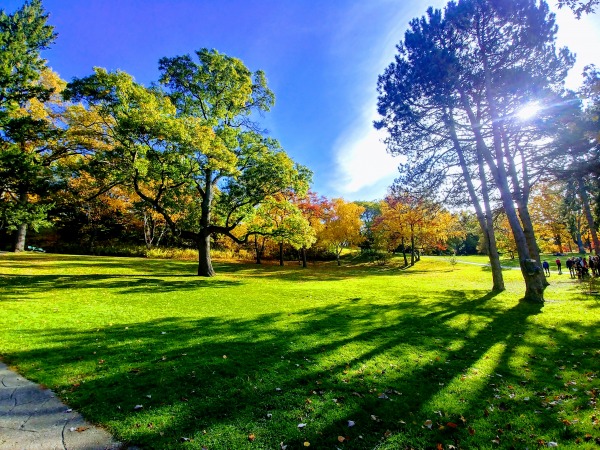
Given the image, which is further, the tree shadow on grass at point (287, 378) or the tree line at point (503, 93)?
the tree line at point (503, 93)

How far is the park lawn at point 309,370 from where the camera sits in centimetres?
390

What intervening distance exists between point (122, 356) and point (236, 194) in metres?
13.7

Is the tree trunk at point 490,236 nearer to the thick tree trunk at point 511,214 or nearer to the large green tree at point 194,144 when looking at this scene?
the thick tree trunk at point 511,214

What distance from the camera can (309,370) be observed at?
5746 mm

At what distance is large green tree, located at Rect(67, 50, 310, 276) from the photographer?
15.1 meters

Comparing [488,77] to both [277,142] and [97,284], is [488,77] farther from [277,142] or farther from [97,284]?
[97,284]

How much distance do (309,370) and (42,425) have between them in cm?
397

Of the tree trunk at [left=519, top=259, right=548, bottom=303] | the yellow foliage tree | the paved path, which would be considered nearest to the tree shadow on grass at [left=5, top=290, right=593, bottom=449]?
the paved path

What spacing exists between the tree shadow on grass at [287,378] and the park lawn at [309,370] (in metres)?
0.03

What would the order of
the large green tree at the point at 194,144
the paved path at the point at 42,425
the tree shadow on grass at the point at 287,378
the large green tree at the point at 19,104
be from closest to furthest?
the paved path at the point at 42,425 → the tree shadow on grass at the point at 287,378 → the large green tree at the point at 19,104 → the large green tree at the point at 194,144

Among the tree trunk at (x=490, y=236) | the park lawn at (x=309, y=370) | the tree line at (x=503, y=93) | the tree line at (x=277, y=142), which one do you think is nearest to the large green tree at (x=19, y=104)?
the tree line at (x=277, y=142)

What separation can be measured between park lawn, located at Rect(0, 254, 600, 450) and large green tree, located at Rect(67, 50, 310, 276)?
7.69 metres

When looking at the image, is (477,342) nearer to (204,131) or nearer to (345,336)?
(345,336)

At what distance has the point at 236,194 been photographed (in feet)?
61.8
